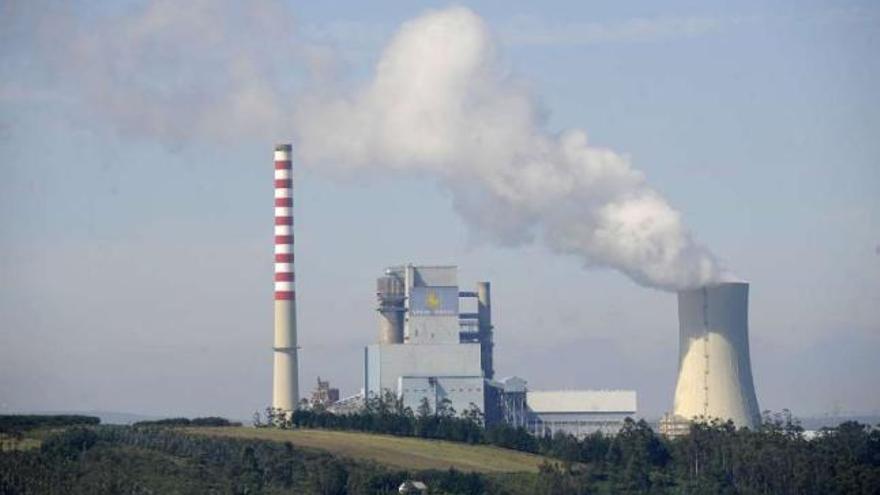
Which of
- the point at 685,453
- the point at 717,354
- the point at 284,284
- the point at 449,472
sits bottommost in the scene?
the point at 449,472

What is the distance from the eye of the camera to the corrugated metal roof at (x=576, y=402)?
100 meters

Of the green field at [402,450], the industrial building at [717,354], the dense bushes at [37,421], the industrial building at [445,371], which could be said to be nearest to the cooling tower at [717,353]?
the industrial building at [717,354]

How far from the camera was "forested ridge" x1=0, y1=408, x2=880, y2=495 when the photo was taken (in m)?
67.2

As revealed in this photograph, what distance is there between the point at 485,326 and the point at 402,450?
2177 centimetres

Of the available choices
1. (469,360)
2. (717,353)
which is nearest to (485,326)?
(469,360)

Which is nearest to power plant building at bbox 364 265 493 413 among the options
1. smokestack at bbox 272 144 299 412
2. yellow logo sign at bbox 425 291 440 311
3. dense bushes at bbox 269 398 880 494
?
yellow logo sign at bbox 425 291 440 311

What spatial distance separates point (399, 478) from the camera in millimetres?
69500

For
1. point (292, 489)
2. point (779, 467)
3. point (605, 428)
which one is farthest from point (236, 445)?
point (605, 428)

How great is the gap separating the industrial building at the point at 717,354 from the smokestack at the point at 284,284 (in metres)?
17.8

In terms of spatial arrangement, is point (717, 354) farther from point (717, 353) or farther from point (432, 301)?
point (432, 301)

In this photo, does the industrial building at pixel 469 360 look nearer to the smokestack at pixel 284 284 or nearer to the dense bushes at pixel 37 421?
the smokestack at pixel 284 284

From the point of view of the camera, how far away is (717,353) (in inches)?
3216

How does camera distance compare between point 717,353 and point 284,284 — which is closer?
point 717,353

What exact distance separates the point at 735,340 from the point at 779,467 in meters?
8.20
